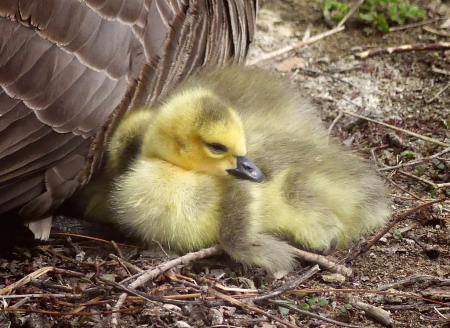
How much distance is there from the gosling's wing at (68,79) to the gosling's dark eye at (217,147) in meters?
0.35

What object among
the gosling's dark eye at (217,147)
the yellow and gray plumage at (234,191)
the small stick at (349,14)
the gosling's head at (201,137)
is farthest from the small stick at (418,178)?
the small stick at (349,14)

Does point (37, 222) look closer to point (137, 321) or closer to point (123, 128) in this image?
point (123, 128)

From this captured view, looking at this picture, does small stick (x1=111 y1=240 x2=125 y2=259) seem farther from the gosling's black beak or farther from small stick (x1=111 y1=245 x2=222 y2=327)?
the gosling's black beak

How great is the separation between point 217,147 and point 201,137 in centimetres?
7

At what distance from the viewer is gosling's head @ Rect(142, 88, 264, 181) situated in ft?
7.13

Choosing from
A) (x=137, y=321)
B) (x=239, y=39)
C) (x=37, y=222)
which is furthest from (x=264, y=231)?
(x=239, y=39)

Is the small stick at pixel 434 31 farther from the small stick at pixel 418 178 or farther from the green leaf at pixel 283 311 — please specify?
the green leaf at pixel 283 311

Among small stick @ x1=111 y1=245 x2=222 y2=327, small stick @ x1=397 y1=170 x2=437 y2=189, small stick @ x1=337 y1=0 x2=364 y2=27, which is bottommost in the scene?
small stick @ x1=111 y1=245 x2=222 y2=327

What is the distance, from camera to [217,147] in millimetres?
2205

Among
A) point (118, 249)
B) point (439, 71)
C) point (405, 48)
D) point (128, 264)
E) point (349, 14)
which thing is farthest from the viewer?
point (349, 14)

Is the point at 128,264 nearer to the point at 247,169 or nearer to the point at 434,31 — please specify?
the point at 247,169

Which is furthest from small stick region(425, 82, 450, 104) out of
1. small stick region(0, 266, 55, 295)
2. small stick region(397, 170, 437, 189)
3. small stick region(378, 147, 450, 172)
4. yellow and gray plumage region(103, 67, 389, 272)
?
small stick region(0, 266, 55, 295)

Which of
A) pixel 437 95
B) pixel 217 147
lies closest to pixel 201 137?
pixel 217 147

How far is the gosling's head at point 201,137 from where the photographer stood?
2.17 meters
